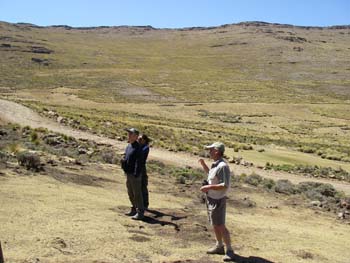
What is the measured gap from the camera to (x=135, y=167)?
1121 centimetres

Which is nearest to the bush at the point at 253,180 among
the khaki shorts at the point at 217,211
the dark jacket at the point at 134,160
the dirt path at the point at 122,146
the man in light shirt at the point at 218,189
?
the dirt path at the point at 122,146

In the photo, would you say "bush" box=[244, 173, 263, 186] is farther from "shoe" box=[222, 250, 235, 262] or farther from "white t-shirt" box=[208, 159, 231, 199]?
"white t-shirt" box=[208, 159, 231, 199]

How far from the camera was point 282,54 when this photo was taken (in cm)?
18438

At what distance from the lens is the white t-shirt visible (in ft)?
28.6

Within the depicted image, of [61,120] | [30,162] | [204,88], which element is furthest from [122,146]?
[204,88]

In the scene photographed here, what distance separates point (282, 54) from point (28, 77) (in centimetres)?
10191

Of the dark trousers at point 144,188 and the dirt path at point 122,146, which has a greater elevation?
the dark trousers at point 144,188

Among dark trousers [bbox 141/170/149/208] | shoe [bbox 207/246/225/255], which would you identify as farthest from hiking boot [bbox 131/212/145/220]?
shoe [bbox 207/246/225/255]

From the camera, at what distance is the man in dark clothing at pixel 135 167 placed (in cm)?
1112

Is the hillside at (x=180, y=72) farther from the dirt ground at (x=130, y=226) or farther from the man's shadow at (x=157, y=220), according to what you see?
the man's shadow at (x=157, y=220)

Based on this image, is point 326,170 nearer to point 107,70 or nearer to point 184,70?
point 107,70

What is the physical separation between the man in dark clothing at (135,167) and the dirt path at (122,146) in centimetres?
1437

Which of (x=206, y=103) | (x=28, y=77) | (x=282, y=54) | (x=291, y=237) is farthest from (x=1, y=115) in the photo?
(x=282, y=54)

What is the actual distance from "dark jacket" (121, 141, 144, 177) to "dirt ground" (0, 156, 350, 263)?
112cm
